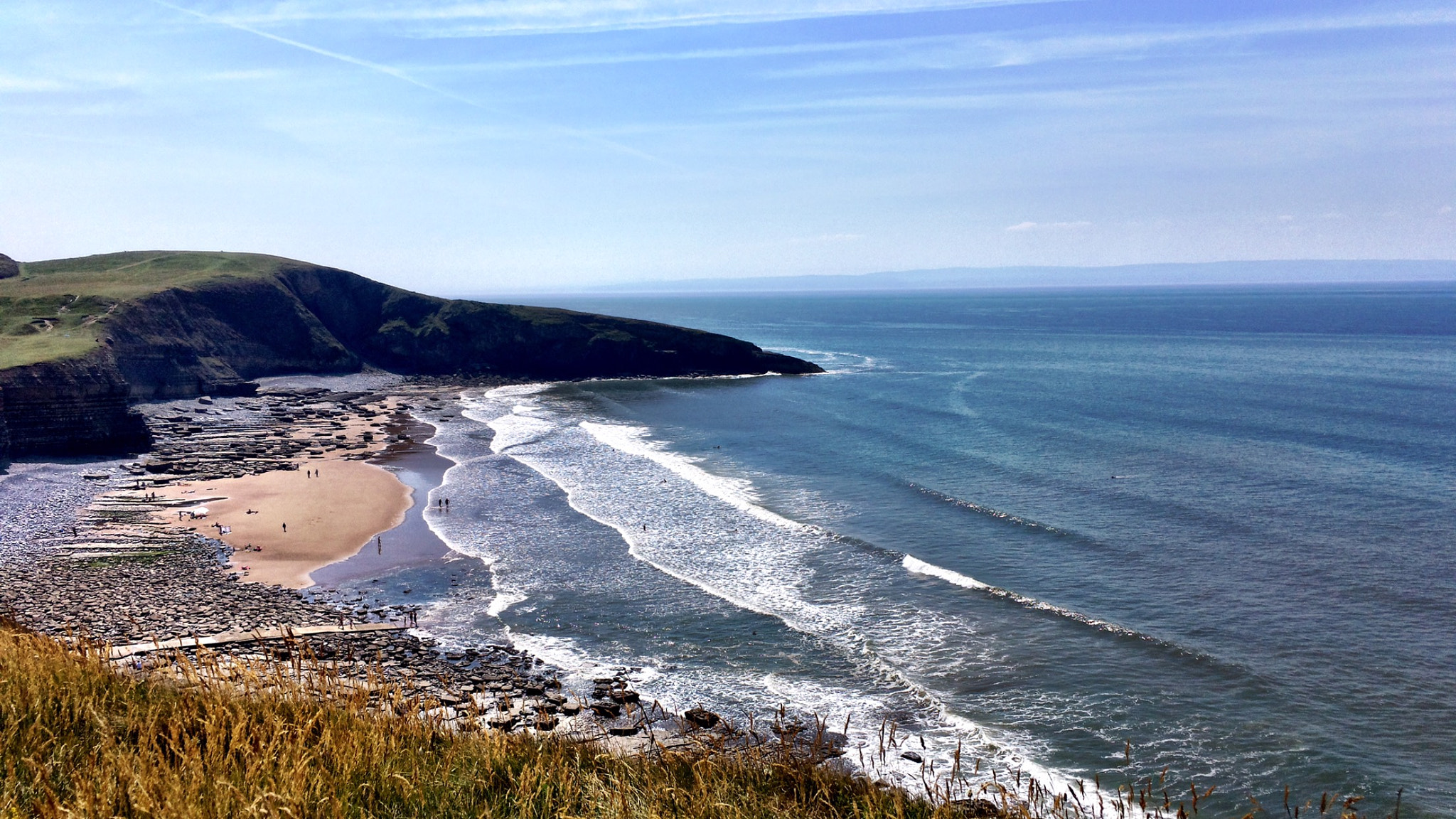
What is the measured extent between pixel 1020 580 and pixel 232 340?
77.8 m

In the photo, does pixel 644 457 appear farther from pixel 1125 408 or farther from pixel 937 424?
pixel 1125 408

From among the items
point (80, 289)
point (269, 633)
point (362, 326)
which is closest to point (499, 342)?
point (362, 326)

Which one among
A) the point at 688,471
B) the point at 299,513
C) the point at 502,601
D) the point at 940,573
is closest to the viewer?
the point at 502,601

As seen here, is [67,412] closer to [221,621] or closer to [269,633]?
[221,621]

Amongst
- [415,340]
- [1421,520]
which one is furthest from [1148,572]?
[415,340]

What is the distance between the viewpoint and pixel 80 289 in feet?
241

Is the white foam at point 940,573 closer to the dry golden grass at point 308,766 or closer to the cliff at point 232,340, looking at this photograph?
the dry golden grass at point 308,766

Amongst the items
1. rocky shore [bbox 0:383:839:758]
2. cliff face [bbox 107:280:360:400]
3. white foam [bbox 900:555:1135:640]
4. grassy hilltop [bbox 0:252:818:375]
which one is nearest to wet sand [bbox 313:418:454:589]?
rocky shore [bbox 0:383:839:758]

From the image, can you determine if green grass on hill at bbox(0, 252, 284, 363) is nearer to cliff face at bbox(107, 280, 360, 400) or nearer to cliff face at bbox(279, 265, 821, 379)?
cliff face at bbox(107, 280, 360, 400)

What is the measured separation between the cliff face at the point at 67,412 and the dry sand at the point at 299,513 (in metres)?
9.80

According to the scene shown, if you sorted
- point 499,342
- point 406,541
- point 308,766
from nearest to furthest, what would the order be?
point 308,766 < point 406,541 < point 499,342

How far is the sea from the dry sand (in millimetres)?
3233

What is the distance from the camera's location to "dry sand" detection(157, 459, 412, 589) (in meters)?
32.2

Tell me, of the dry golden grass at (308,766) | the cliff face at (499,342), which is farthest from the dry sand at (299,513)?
the cliff face at (499,342)
